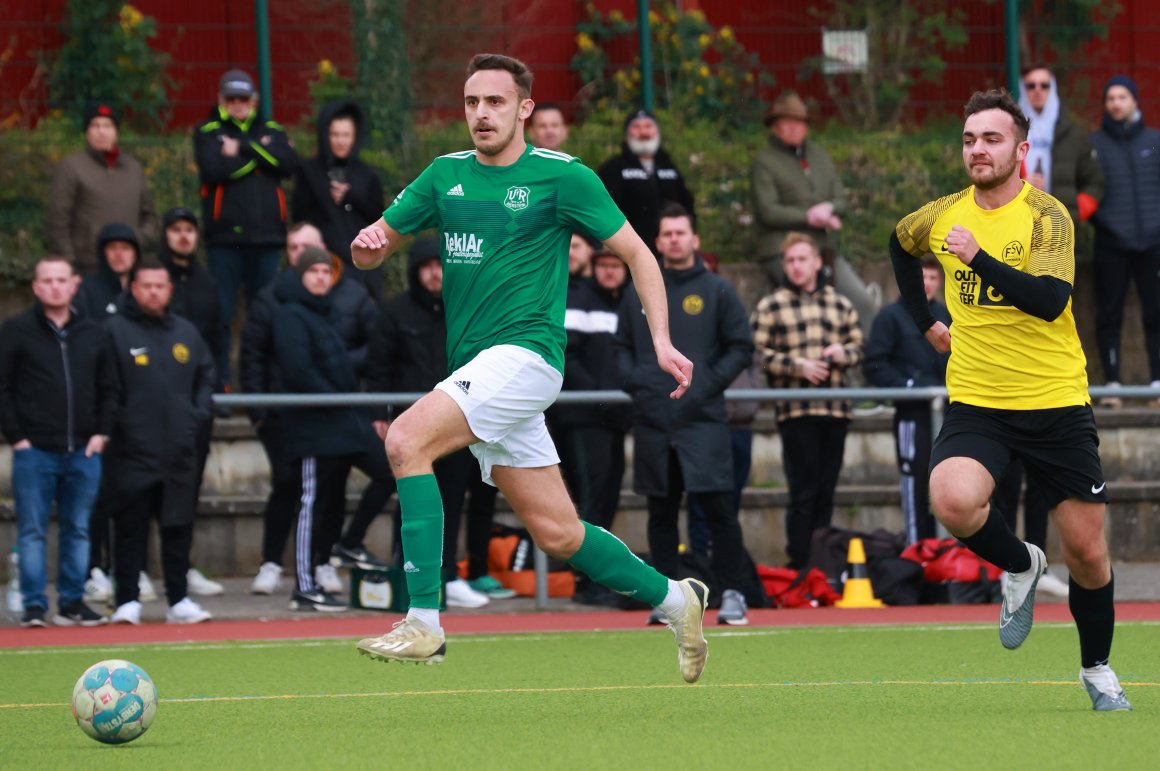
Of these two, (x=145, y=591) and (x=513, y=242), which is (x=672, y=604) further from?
(x=145, y=591)

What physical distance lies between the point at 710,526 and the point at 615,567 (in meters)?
3.87

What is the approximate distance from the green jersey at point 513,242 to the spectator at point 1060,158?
843cm

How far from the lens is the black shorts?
6.88 meters

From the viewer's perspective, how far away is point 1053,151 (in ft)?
48.8

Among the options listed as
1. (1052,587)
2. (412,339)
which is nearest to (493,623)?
(412,339)

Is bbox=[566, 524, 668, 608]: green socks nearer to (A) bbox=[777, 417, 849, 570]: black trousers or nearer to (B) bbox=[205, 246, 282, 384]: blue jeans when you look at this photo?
(A) bbox=[777, 417, 849, 570]: black trousers

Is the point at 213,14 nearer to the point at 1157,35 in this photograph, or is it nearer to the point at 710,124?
the point at 710,124

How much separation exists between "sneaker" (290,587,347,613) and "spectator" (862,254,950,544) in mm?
3692

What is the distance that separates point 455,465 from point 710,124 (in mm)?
5965

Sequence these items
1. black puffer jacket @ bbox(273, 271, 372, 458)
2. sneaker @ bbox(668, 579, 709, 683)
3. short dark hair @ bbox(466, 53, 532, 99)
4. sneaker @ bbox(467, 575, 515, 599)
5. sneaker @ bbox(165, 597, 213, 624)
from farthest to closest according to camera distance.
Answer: sneaker @ bbox(467, 575, 515, 599) < black puffer jacket @ bbox(273, 271, 372, 458) < sneaker @ bbox(165, 597, 213, 624) < sneaker @ bbox(668, 579, 709, 683) < short dark hair @ bbox(466, 53, 532, 99)

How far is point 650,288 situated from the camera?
23.2 feet

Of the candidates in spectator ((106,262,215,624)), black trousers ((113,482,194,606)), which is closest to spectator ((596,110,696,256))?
spectator ((106,262,215,624))

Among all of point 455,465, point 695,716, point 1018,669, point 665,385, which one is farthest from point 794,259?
point 695,716

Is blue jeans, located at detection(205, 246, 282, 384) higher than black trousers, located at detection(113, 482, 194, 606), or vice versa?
blue jeans, located at detection(205, 246, 282, 384)
